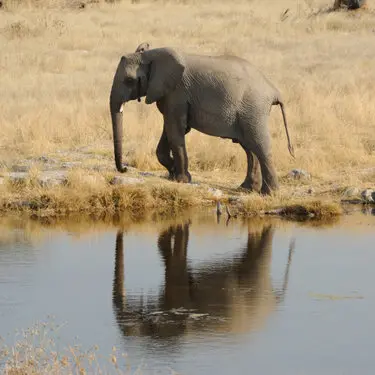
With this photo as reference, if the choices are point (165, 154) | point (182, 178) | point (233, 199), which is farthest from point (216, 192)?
point (165, 154)

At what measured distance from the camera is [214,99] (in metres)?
16.1

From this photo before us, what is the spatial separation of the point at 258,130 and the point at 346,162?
3013 mm

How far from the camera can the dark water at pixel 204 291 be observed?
9109 millimetres

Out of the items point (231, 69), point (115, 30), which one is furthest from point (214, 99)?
point (115, 30)


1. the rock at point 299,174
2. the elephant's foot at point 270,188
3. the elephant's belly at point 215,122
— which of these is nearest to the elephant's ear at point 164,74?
the elephant's belly at point 215,122

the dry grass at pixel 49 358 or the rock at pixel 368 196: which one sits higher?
the dry grass at pixel 49 358

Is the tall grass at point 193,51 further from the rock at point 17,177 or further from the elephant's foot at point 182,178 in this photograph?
the rock at point 17,177

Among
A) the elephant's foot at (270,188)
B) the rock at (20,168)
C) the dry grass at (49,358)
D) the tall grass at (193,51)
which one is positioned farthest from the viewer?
the tall grass at (193,51)

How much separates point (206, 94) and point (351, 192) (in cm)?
230

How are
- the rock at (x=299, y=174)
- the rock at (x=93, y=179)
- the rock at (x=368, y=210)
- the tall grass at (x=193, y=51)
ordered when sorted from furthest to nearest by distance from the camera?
the tall grass at (x=193, y=51)
the rock at (x=299, y=174)
the rock at (x=368, y=210)
the rock at (x=93, y=179)

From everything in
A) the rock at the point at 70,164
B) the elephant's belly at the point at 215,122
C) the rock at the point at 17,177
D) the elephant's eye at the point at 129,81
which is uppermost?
the elephant's eye at the point at 129,81

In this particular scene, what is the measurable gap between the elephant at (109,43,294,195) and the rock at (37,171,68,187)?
1.19 meters

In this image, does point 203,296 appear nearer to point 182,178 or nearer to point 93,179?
point 93,179

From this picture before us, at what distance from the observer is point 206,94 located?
52.9ft
